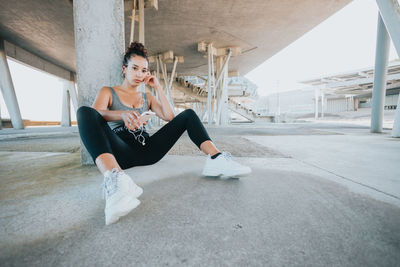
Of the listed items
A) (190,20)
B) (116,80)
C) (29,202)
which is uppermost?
(190,20)

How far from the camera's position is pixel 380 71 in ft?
21.9

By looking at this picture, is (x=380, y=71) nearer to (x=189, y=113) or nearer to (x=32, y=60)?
(x=189, y=113)

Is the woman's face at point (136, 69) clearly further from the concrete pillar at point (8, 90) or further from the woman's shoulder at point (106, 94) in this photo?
the concrete pillar at point (8, 90)

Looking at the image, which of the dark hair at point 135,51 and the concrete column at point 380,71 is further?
the concrete column at point 380,71

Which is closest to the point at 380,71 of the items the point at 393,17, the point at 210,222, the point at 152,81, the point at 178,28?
the point at 393,17

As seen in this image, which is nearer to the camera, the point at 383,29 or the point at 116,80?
the point at 116,80

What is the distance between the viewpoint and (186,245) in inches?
34.2

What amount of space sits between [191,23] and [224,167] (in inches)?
416

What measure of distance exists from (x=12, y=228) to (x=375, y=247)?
178cm

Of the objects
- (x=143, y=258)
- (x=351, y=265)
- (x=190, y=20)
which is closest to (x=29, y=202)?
(x=143, y=258)

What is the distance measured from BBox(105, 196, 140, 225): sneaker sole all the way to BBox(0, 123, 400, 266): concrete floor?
37mm

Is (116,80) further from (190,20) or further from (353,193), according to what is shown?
(190,20)

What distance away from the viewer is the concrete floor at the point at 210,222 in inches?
31.2

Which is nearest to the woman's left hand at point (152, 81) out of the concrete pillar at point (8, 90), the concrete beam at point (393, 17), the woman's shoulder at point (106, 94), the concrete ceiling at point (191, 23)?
the woman's shoulder at point (106, 94)
